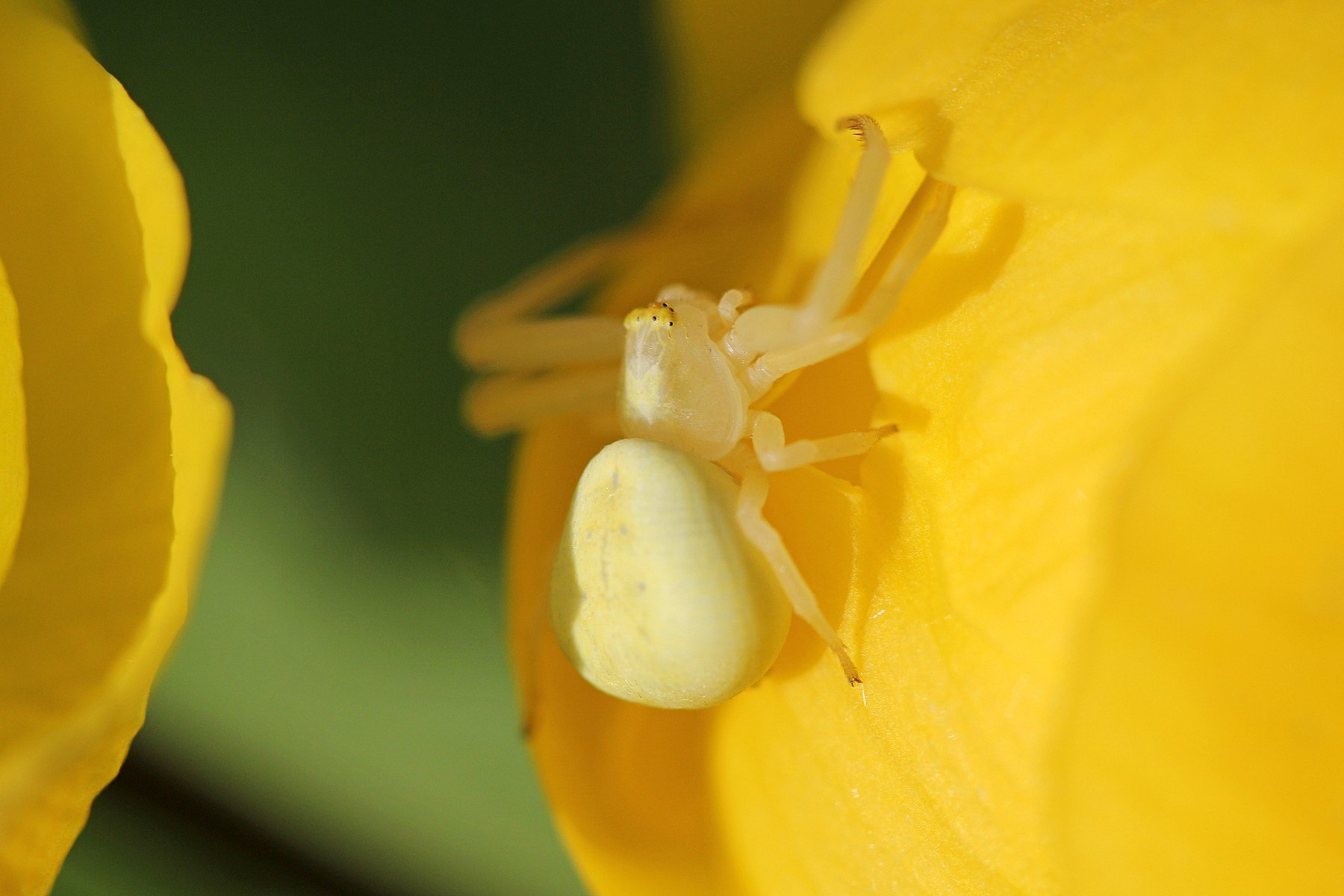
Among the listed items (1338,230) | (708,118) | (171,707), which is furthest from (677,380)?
(1338,230)

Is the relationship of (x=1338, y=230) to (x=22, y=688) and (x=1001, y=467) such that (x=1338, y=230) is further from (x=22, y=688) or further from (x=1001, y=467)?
(x=22, y=688)

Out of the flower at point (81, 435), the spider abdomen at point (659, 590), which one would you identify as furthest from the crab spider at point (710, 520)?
the flower at point (81, 435)

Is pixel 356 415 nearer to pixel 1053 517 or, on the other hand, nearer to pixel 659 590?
pixel 659 590

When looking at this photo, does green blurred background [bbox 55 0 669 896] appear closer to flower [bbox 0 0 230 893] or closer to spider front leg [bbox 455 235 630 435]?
spider front leg [bbox 455 235 630 435]

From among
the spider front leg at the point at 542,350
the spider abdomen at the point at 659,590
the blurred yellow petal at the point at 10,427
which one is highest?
the blurred yellow petal at the point at 10,427

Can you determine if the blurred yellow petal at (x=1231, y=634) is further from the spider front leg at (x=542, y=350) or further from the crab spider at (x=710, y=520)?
the spider front leg at (x=542, y=350)

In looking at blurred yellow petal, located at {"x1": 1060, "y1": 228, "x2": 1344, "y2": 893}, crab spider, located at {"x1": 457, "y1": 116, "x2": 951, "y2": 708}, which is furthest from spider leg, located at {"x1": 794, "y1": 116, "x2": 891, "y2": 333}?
blurred yellow petal, located at {"x1": 1060, "y1": 228, "x2": 1344, "y2": 893}

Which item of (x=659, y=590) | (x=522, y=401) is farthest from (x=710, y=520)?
(x=522, y=401)
